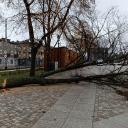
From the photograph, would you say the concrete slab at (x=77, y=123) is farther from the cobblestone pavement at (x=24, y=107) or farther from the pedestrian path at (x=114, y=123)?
the cobblestone pavement at (x=24, y=107)

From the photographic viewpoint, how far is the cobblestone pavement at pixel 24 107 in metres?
10.4

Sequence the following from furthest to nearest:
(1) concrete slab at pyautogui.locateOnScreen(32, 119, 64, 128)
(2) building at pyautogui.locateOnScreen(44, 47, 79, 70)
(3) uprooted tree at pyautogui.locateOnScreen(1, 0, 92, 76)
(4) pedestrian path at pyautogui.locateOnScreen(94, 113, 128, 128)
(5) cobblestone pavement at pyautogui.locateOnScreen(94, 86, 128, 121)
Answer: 1. (2) building at pyautogui.locateOnScreen(44, 47, 79, 70)
2. (3) uprooted tree at pyautogui.locateOnScreen(1, 0, 92, 76)
3. (5) cobblestone pavement at pyautogui.locateOnScreen(94, 86, 128, 121)
4. (4) pedestrian path at pyautogui.locateOnScreen(94, 113, 128, 128)
5. (1) concrete slab at pyautogui.locateOnScreen(32, 119, 64, 128)

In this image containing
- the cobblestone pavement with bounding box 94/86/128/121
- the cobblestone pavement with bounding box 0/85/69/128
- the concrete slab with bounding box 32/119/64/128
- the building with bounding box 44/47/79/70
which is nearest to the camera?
the concrete slab with bounding box 32/119/64/128

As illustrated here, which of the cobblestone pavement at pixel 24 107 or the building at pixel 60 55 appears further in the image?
the building at pixel 60 55

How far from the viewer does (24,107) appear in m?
13.1

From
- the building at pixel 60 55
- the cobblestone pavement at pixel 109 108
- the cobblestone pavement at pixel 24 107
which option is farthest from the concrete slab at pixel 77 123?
the building at pixel 60 55

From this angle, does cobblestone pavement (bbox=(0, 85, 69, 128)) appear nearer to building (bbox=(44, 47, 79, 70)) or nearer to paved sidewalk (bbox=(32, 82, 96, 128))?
paved sidewalk (bbox=(32, 82, 96, 128))

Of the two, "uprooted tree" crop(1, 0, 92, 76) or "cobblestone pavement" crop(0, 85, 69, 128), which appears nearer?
"cobblestone pavement" crop(0, 85, 69, 128)

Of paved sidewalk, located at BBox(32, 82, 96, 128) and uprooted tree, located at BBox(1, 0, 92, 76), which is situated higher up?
Result: uprooted tree, located at BBox(1, 0, 92, 76)

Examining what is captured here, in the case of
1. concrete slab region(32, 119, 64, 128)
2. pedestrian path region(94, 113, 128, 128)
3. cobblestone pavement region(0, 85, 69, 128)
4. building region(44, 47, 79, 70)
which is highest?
building region(44, 47, 79, 70)

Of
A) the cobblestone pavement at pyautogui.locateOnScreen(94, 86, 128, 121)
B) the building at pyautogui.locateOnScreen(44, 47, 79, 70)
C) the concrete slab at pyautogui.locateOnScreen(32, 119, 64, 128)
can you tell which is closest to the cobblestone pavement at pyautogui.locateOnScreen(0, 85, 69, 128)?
the concrete slab at pyautogui.locateOnScreen(32, 119, 64, 128)

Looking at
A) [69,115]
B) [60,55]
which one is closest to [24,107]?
[69,115]

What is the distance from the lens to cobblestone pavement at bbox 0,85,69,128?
1039cm

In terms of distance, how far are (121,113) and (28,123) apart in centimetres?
348
